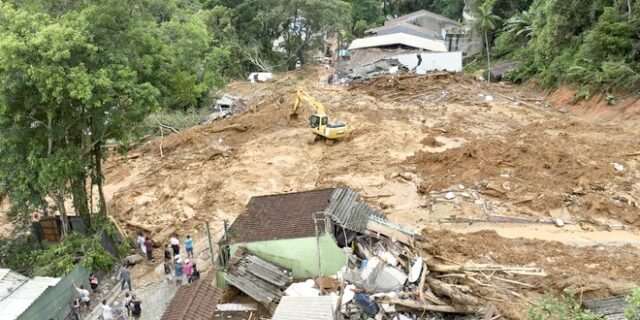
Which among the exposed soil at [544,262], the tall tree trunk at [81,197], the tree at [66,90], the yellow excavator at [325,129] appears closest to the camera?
the exposed soil at [544,262]

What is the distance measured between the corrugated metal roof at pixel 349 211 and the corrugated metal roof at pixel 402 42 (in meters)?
30.0

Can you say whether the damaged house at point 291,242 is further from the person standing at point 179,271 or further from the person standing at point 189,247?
the person standing at point 189,247

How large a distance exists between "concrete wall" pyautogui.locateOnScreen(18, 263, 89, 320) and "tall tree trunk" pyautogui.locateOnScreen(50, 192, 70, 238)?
254 centimetres

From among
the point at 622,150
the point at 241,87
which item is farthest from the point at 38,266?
the point at 241,87

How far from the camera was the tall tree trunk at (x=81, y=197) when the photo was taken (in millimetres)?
14742

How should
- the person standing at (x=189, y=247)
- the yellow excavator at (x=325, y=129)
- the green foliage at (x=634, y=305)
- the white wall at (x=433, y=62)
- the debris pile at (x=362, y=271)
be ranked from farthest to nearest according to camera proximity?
the white wall at (x=433, y=62) < the yellow excavator at (x=325, y=129) < the person standing at (x=189, y=247) < the debris pile at (x=362, y=271) < the green foliage at (x=634, y=305)

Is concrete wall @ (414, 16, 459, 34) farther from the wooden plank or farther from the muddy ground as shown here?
the wooden plank

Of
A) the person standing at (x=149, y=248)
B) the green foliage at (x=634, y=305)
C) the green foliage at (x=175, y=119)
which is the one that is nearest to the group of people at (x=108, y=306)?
the person standing at (x=149, y=248)

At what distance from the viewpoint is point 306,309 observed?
9719mm

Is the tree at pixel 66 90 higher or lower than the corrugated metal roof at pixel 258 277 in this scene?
higher

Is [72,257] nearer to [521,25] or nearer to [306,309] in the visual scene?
[306,309]

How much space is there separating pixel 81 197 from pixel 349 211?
8501mm

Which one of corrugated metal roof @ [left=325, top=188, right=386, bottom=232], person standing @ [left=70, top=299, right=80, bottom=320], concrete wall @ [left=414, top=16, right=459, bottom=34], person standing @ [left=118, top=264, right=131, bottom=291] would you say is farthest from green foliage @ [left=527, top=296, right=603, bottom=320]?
concrete wall @ [left=414, top=16, right=459, bottom=34]

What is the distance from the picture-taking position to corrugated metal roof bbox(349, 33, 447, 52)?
138 feet
